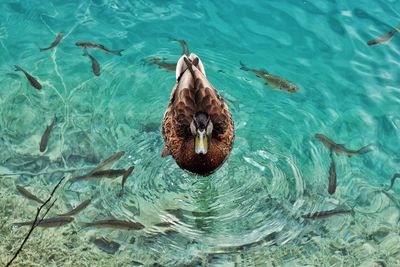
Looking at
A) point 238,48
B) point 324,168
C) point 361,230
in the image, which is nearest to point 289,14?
point 238,48

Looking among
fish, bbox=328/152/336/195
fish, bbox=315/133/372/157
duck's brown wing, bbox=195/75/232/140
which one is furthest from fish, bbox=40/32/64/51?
fish, bbox=328/152/336/195

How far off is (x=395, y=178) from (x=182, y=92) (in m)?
2.32

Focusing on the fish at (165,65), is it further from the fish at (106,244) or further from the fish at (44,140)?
the fish at (106,244)

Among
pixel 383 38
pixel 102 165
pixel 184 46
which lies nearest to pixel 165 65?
pixel 184 46

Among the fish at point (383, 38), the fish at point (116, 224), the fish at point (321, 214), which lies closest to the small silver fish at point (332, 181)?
the fish at point (321, 214)

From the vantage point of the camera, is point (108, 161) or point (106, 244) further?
point (108, 161)

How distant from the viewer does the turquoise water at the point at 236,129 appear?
5.68 metres

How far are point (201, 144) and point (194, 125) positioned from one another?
0.76ft

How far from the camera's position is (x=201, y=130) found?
5.52m

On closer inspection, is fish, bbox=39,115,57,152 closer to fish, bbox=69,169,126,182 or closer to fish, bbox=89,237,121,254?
fish, bbox=69,169,126,182

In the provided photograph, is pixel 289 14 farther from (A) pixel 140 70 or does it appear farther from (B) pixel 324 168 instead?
(B) pixel 324 168

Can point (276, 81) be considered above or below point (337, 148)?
above

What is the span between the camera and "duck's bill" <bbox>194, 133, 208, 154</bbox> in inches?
216

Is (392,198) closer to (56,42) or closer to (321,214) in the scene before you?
(321,214)
